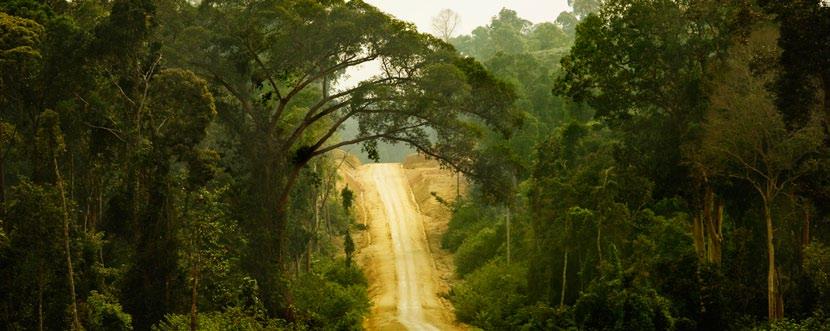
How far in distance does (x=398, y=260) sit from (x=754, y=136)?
1149 inches

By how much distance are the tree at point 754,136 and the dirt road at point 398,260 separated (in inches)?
514

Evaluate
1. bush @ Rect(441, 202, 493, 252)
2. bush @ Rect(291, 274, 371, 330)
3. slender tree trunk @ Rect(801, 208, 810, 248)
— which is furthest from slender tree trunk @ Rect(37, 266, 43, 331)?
bush @ Rect(441, 202, 493, 252)

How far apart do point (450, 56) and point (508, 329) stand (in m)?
10.5

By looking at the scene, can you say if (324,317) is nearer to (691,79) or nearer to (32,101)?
(32,101)

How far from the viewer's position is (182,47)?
25312 mm

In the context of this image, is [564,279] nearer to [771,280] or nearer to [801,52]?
[771,280]

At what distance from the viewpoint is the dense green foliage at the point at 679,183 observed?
68.2ft

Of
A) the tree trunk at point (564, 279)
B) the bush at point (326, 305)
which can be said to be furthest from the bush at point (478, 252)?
the tree trunk at point (564, 279)

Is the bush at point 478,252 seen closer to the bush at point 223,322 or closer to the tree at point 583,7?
the bush at point 223,322

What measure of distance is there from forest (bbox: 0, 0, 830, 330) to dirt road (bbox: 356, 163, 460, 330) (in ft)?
11.5

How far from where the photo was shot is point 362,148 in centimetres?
2556

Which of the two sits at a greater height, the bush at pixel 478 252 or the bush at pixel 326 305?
the bush at pixel 478 252

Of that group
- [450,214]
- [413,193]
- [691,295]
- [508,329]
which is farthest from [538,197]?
[413,193]

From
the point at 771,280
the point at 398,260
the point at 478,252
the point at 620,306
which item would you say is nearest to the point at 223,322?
the point at 620,306
